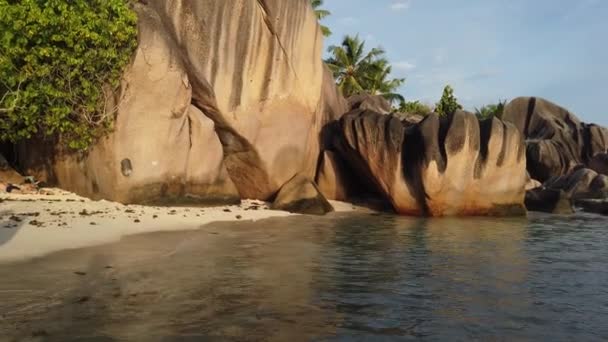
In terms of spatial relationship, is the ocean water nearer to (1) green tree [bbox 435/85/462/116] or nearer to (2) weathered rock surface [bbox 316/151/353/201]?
(2) weathered rock surface [bbox 316/151/353/201]

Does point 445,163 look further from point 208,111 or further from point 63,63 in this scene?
point 63,63

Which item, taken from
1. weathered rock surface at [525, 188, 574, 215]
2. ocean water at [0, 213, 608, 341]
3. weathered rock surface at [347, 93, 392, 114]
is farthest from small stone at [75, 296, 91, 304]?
weathered rock surface at [347, 93, 392, 114]

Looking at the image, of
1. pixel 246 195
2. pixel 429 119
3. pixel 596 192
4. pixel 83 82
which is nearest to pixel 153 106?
pixel 83 82

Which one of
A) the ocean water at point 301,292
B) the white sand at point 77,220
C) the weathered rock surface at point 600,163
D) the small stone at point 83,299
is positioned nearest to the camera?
the ocean water at point 301,292

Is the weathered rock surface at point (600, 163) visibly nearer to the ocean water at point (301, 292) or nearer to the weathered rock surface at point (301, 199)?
the weathered rock surface at point (301, 199)

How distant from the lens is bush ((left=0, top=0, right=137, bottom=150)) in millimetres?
11859

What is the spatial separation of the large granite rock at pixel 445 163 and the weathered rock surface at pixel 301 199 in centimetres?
248

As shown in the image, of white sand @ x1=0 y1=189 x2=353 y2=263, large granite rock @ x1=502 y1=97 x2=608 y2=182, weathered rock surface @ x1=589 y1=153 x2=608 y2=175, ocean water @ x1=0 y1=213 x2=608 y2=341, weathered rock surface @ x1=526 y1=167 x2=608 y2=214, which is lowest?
ocean water @ x1=0 y1=213 x2=608 y2=341

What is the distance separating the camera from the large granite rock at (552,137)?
1300 inches

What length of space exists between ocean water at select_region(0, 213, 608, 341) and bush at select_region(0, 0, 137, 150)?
17.3ft

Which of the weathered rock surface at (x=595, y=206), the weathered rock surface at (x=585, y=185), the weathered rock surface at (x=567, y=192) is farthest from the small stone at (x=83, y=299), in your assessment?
the weathered rock surface at (x=585, y=185)

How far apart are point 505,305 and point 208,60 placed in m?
12.2

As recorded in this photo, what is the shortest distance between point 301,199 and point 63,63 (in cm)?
736

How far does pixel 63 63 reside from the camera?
1262cm
